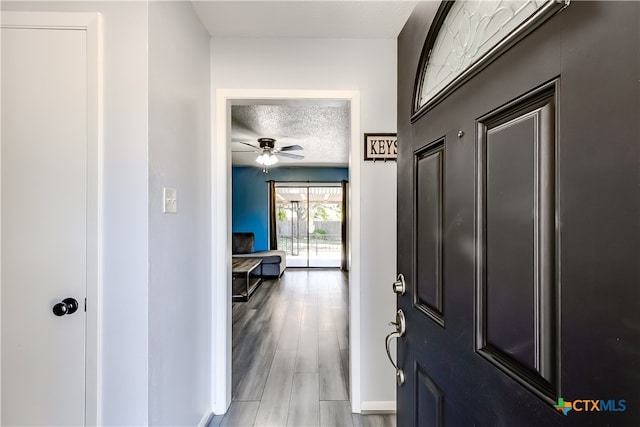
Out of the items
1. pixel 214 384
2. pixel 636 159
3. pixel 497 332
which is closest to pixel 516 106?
pixel 636 159

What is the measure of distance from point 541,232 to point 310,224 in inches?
276

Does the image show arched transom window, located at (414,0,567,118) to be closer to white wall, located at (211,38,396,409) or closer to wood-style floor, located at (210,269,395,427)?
white wall, located at (211,38,396,409)

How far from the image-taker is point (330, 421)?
1.89 m

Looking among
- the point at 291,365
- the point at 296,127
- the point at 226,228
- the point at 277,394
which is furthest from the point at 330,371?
the point at 296,127

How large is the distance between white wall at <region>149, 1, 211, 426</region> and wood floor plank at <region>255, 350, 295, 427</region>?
0.37 meters

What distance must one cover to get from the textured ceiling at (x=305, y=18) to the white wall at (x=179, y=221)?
141 millimetres

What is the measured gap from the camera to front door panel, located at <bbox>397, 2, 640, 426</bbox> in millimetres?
381

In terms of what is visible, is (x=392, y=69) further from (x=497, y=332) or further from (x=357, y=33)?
(x=497, y=332)

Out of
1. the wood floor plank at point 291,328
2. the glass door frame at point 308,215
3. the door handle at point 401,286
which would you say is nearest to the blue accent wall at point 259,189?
the glass door frame at point 308,215

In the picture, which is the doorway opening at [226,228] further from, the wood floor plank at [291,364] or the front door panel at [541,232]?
the front door panel at [541,232]

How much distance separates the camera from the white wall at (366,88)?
1923 mm

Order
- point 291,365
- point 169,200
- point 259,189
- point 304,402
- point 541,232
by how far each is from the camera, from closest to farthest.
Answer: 1. point 541,232
2. point 169,200
3. point 304,402
4. point 291,365
5. point 259,189

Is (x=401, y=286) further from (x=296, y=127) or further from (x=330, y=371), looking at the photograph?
(x=296, y=127)

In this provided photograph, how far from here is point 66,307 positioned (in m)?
1.18
